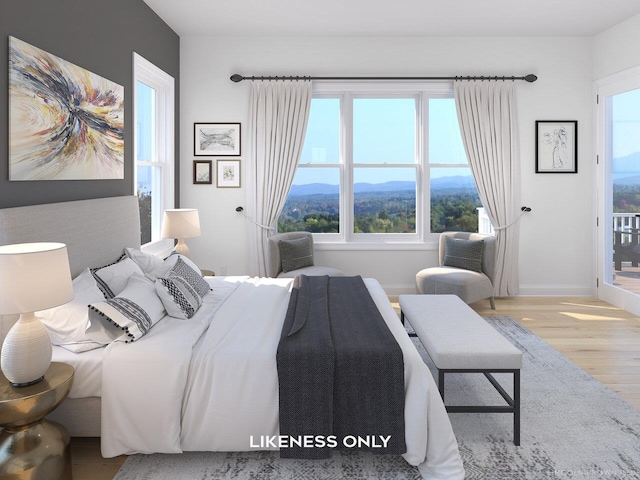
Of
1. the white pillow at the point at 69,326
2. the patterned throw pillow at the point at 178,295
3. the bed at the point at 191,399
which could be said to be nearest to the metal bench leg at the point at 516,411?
the bed at the point at 191,399

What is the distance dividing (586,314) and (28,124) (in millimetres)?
4994

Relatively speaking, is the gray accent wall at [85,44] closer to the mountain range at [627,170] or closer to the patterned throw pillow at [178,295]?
the patterned throw pillow at [178,295]

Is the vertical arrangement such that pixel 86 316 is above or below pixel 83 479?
above

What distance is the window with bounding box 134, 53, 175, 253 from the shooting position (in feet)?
15.5

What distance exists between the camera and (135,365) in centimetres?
236

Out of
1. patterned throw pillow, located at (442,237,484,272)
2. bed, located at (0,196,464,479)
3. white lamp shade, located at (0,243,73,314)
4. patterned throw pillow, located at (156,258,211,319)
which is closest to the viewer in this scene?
white lamp shade, located at (0,243,73,314)

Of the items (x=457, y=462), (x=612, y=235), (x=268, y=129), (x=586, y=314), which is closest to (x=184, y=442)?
(x=457, y=462)

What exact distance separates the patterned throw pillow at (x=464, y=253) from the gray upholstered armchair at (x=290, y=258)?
121 cm

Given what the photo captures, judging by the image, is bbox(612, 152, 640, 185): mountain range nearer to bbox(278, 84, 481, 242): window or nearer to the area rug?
bbox(278, 84, 481, 242): window

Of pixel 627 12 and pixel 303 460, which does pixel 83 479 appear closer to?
pixel 303 460

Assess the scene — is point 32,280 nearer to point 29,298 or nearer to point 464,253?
point 29,298

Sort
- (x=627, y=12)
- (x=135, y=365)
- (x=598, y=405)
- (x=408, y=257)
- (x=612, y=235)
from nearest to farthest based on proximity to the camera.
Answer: (x=135, y=365) → (x=598, y=405) → (x=627, y=12) → (x=612, y=235) → (x=408, y=257)

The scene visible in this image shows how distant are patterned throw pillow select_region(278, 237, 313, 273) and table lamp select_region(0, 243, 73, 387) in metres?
3.13

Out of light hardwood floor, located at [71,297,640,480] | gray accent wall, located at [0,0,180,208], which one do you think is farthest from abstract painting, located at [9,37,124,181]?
light hardwood floor, located at [71,297,640,480]
